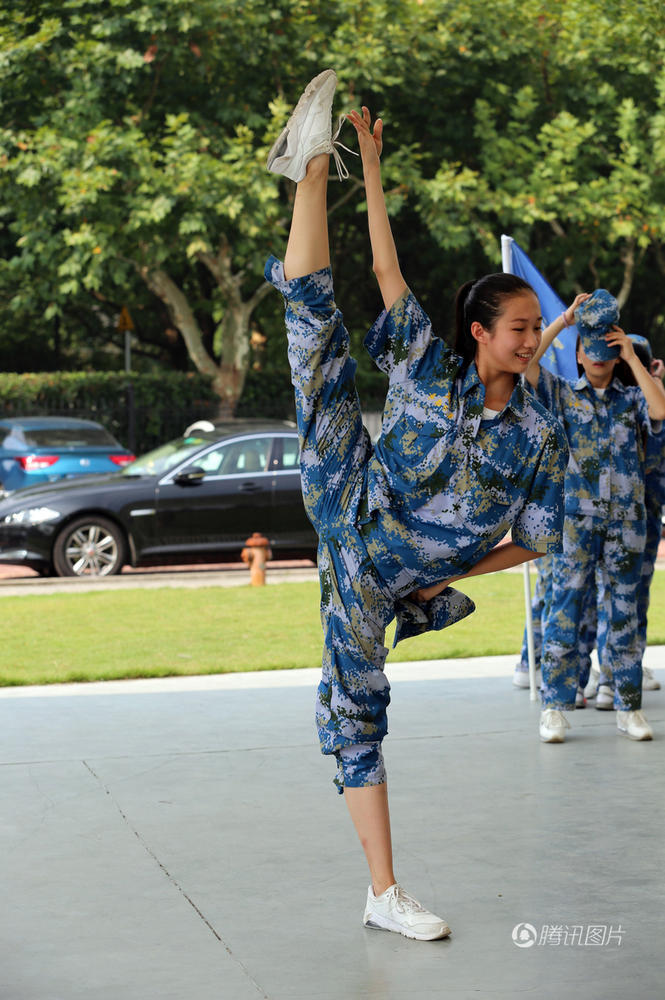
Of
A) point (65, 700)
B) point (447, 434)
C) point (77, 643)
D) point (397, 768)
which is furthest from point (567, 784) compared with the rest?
point (77, 643)

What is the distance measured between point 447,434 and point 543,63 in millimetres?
21621

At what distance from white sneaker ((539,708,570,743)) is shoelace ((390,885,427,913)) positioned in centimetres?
242

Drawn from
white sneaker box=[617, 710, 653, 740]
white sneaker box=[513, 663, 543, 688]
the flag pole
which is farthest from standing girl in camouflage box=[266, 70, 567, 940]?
white sneaker box=[513, 663, 543, 688]

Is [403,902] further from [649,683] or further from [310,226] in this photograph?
[649,683]

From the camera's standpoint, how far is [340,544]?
3.88 metres

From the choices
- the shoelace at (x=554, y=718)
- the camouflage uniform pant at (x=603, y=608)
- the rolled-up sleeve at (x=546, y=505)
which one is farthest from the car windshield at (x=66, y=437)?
the rolled-up sleeve at (x=546, y=505)

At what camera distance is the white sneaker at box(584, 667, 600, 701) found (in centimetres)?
742

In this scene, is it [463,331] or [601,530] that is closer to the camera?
[463,331]

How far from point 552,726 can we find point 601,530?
3.01ft

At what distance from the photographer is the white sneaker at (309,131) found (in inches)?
147

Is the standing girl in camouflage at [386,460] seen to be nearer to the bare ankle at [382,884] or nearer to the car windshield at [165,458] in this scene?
the bare ankle at [382,884]

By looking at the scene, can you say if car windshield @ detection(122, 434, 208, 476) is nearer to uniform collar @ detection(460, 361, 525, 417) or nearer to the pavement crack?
the pavement crack

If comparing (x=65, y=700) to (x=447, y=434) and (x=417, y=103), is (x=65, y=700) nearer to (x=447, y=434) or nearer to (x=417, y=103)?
(x=447, y=434)
